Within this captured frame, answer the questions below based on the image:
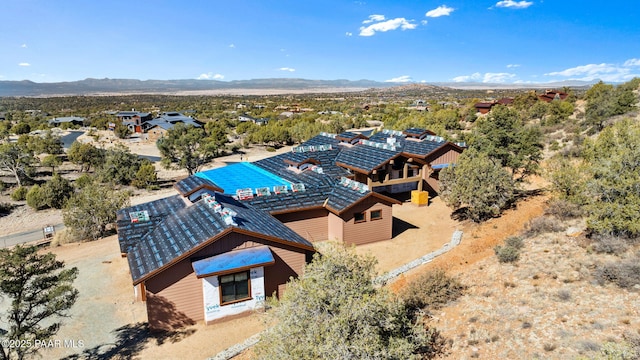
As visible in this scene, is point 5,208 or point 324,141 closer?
point 5,208

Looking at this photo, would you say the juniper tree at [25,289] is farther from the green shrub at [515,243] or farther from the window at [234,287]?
the green shrub at [515,243]

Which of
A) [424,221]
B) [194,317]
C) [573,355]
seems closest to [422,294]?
[573,355]

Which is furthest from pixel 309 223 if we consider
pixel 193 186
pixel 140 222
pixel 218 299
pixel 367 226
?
pixel 140 222

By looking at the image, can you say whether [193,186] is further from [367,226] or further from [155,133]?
[155,133]

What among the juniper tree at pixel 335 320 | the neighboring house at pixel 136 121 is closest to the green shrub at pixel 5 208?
the juniper tree at pixel 335 320

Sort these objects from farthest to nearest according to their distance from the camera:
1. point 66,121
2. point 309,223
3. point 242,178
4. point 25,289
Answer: point 66,121 → point 242,178 → point 309,223 → point 25,289

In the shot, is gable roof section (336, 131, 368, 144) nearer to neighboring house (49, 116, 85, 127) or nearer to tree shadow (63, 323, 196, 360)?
tree shadow (63, 323, 196, 360)

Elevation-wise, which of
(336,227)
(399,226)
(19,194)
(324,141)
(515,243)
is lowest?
(19,194)
